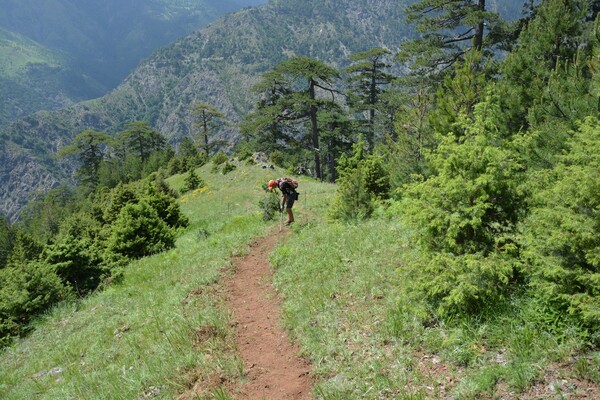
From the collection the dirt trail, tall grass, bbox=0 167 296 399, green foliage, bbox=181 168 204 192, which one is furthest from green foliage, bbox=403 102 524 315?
green foliage, bbox=181 168 204 192

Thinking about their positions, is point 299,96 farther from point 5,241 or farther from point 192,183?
point 5,241

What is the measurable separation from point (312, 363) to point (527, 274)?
Answer: 323 centimetres

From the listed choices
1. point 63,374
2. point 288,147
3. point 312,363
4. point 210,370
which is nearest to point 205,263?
point 63,374

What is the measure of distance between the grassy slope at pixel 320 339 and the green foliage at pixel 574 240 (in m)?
0.54

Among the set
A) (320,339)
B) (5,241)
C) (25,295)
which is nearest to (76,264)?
(25,295)

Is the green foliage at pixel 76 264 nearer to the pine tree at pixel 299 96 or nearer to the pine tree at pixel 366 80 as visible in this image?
the pine tree at pixel 299 96

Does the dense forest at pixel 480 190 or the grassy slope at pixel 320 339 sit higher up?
the dense forest at pixel 480 190

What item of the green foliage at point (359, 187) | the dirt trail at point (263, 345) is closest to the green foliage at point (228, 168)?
the green foliage at point (359, 187)

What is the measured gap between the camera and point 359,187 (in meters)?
13.6

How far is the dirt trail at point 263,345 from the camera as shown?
5688 mm

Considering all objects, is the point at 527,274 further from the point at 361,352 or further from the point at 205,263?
the point at 205,263

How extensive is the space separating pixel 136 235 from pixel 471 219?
49.6ft

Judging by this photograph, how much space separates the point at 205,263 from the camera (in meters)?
12.4

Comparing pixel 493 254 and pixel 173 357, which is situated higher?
pixel 493 254
